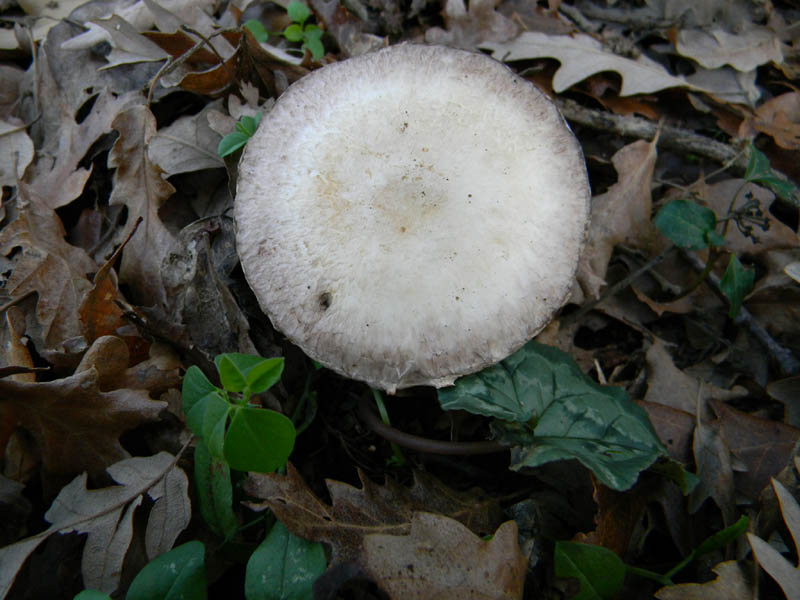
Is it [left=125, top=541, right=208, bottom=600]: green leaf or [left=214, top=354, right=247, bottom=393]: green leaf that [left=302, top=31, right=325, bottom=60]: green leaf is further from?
[left=125, top=541, right=208, bottom=600]: green leaf

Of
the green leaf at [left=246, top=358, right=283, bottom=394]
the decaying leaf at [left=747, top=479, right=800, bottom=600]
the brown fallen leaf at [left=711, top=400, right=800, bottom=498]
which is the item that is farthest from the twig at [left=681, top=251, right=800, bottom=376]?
the green leaf at [left=246, top=358, right=283, bottom=394]

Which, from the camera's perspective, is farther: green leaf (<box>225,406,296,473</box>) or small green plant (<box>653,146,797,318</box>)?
small green plant (<box>653,146,797,318</box>)

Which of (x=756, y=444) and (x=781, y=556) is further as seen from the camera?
(x=756, y=444)

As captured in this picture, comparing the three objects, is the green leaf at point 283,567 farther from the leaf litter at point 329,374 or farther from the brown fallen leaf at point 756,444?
the brown fallen leaf at point 756,444

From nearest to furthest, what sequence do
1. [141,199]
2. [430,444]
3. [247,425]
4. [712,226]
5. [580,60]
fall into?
1. [247,425]
2. [430,444]
3. [712,226]
4. [141,199]
5. [580,60]

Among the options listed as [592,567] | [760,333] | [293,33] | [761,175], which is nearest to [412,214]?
[592,567]

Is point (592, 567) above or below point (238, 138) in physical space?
below

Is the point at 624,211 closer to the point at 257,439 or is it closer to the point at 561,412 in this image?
the point at 561,412
